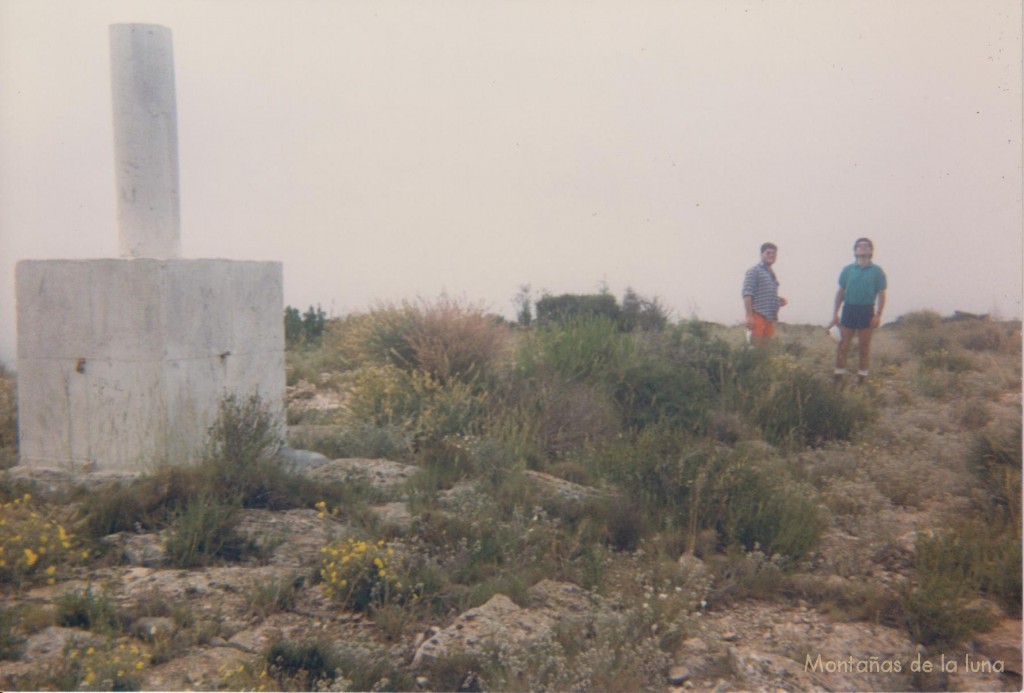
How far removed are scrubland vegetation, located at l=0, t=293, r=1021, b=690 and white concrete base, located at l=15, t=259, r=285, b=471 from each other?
0.34 meters

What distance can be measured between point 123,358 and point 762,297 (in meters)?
6.77

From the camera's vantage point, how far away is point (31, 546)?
185 inches

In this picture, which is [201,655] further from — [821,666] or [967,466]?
[967,466]

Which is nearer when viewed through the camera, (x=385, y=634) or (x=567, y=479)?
(x=385, y=634)

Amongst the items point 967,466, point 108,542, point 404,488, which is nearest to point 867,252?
point 967,466

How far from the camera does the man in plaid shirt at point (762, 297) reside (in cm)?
950

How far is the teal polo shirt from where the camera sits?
916 centimetres

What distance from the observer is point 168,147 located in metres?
6.43

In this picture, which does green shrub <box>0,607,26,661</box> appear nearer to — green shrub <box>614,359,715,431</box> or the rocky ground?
the rocky ground

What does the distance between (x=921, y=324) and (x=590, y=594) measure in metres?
12.6

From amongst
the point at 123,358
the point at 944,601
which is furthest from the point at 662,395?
the point at 123,358

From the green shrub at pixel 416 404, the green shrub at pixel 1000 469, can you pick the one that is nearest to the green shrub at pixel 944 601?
the green shrub at pixel 1000 469

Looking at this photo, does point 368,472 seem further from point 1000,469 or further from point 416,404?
point 1000,469

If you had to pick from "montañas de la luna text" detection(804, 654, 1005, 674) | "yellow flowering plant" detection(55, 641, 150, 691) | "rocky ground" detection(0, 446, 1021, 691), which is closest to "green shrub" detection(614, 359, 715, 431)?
"rocky ground" detection(0, 446, 1021, 691)
